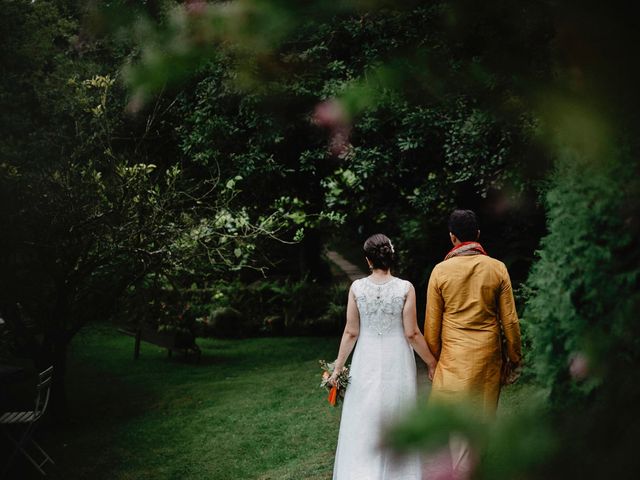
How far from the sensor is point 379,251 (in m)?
5.04

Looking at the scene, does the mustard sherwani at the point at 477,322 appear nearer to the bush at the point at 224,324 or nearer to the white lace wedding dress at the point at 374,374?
the white lace wedding dress at the point at 374,374

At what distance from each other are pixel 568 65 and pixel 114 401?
10632 millimetres

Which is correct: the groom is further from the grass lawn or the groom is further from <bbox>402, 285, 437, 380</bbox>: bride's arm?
the grass lawn

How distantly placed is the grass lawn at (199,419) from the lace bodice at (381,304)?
127 cm

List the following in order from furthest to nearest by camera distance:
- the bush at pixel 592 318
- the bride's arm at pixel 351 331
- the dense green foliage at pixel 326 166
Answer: the bride's arm at pixel 351 331
the dense green foliage at pixel 326 166
the bush at pixel 592 318

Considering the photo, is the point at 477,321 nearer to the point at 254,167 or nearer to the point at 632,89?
the point at 632,89

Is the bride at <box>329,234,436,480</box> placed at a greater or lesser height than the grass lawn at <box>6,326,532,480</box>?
greater

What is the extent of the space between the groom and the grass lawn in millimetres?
733

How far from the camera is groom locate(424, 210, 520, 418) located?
455 cm

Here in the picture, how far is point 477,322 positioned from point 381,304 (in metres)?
0.79

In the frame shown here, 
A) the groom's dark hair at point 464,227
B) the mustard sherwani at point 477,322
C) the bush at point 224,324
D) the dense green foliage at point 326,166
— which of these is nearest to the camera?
the dense green foliage at point 326,166

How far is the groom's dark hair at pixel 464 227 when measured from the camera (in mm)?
4660

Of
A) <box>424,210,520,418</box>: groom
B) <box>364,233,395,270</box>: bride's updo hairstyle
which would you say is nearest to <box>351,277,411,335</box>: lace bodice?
<box>364,233,395,270</box>: bride's updo hairstyle

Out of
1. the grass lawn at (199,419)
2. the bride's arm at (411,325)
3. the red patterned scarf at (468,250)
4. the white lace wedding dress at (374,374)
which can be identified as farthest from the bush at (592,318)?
the grass lawn at (199,419)
